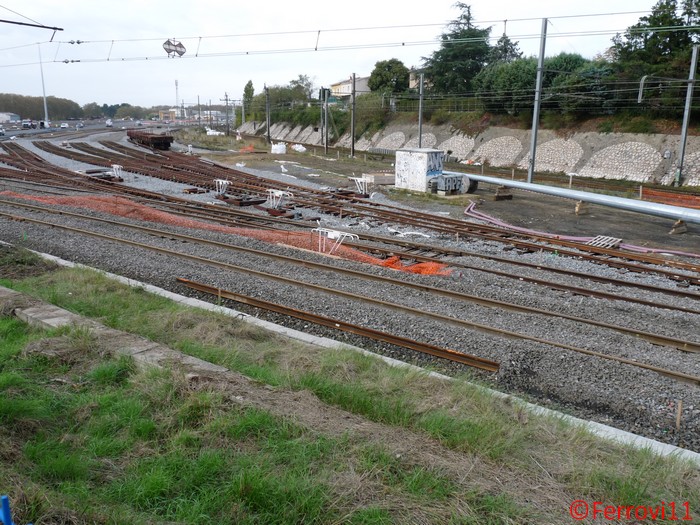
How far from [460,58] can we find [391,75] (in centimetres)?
1193

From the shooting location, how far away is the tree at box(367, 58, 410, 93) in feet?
235

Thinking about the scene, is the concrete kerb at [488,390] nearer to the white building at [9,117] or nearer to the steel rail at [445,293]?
the steel rail at [445,293]

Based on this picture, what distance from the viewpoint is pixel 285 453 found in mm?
4402

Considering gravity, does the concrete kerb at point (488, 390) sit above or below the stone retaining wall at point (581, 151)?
below

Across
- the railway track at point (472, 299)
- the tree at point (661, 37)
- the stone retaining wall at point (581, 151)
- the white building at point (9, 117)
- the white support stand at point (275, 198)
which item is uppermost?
the tree at point (661, 37)

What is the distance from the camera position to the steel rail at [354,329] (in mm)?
7696

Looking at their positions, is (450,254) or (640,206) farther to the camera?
(640,206)

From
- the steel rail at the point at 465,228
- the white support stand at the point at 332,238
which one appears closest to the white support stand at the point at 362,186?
the steel rail at the point at 465,228

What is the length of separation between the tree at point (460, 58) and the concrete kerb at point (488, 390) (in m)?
57.9

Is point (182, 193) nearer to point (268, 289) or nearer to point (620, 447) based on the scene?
point (268, 289)

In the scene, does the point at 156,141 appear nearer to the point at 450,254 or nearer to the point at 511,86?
the point at 511,86

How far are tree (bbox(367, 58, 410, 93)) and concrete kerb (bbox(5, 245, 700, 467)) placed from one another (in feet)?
215

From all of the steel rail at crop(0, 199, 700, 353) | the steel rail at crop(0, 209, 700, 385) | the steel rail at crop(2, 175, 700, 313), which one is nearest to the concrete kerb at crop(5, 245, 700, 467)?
the steel rail at crop(0, 209, 700, 385)

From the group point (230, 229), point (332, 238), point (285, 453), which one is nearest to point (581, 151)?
point (332, 238)
